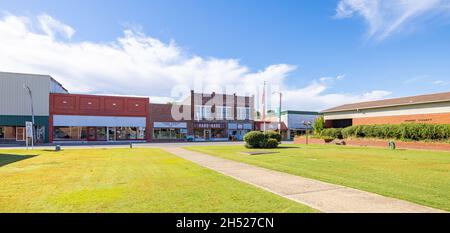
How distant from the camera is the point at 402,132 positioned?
28516 mm

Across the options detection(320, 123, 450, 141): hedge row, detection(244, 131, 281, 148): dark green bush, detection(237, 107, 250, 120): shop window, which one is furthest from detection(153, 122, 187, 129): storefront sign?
detection(320, 123, 450, 141): hedge row

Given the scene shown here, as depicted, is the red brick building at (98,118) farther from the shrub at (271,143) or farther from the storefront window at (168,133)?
the shrub at (271,143)

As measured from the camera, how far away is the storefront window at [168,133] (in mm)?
51328

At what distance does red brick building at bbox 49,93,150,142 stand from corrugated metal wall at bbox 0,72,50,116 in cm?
134

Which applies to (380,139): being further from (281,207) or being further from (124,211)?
(124,211)

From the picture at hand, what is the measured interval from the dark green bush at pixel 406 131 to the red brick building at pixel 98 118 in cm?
3573

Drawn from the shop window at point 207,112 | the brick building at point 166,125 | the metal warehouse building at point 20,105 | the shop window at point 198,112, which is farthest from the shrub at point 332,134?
the metal warehouse building at point 20,105

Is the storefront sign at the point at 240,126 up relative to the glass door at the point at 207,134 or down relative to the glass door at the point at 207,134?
up

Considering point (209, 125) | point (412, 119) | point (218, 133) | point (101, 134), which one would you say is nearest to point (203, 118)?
point (209, 125)

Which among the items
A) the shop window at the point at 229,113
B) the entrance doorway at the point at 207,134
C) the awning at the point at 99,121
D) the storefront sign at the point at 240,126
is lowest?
the entrance doorway at the point at 207,134

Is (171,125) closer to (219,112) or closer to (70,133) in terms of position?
(219,112)

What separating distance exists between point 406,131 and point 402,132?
16.0 inches

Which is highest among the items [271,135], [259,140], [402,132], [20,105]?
[20,105]

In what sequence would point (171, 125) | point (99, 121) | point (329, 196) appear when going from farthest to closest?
point (171, 125), point (99, 121), point (329, 196)
